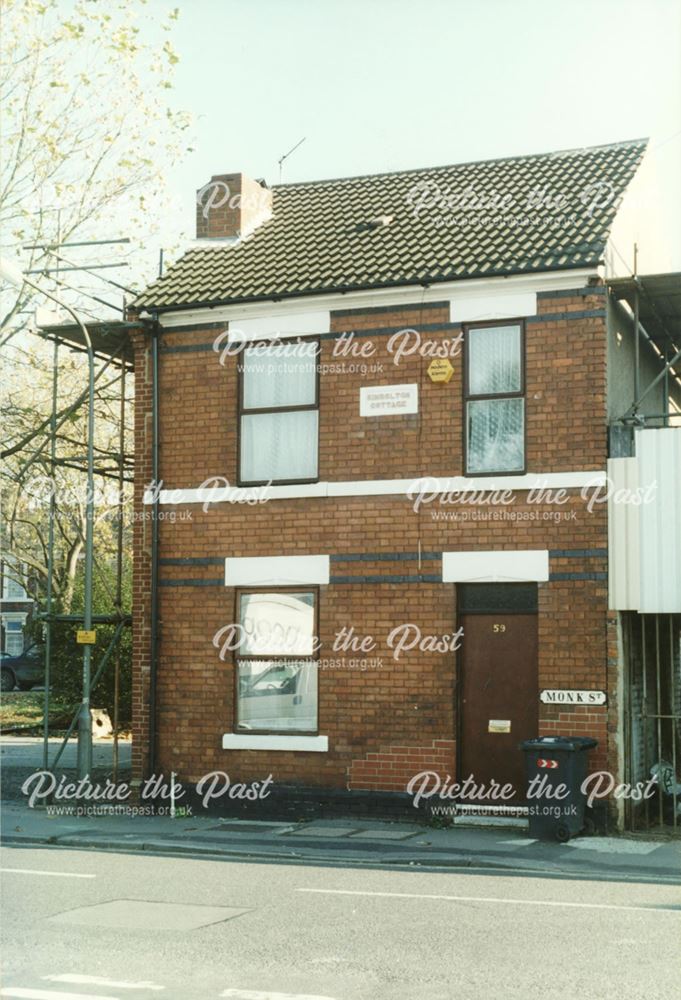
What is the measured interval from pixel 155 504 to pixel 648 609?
21.1ft

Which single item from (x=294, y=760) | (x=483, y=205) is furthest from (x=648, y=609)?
(x=483, y=205)

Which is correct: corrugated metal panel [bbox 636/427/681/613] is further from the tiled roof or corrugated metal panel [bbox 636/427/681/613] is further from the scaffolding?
the scaffolding

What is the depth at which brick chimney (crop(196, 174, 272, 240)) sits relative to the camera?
17.6 meters

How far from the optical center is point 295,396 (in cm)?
1565

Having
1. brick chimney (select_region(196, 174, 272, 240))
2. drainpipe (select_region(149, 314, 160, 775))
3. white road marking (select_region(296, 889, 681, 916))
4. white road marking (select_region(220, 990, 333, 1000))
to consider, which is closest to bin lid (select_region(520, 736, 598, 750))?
white road marking (select_region(296, 889, 681, 916))

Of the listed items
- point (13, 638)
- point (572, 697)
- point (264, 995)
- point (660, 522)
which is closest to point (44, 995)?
point (264, 995)

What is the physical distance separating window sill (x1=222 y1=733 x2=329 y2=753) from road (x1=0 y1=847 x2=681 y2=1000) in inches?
130

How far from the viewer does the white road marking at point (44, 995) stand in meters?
6.70

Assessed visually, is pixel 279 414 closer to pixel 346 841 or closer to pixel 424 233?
pixel 424 233

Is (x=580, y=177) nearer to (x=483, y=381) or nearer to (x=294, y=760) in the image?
(x=483, y=381)

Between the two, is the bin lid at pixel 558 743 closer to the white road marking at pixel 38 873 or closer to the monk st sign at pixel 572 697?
the monk st sign at pixel 572 697

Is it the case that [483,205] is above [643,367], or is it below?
above

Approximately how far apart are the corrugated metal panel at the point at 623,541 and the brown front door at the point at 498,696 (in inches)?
42.4

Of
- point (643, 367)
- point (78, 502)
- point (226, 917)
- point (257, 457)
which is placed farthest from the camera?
point (78, 502)
